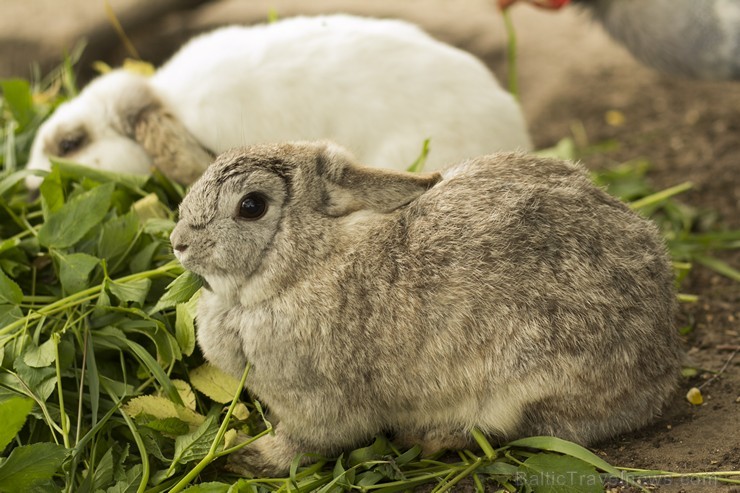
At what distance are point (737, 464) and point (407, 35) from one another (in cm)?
300

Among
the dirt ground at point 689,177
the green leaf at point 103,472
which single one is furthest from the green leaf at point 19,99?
the dirt ground at point 689,177

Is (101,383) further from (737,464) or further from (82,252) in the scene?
(737,464)

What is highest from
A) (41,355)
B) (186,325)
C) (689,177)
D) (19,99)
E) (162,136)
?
(19,99)

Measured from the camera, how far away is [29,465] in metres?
2.91

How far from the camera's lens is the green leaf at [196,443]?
10.4 feet

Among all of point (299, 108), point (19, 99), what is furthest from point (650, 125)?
point (19, 99)

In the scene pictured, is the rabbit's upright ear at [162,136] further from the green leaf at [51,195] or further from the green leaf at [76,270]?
the green leaf at [76,270]

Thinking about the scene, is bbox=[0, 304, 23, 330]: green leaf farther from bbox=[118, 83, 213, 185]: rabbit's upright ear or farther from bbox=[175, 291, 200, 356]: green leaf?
bbox=[118, 83, 213, 185]: rabbit's upright ear

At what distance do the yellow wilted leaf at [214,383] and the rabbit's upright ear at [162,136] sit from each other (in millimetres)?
1171

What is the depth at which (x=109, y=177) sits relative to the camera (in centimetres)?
424

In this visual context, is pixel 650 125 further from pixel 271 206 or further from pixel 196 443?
pixel 196 443

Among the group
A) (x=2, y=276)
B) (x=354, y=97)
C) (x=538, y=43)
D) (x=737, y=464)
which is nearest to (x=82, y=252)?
(x=2, y=276)

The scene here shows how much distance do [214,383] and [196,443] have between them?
30 cm

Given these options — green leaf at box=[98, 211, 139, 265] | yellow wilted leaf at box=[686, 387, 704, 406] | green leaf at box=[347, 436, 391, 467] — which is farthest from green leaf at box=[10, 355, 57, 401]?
yellow wilted leaf at box=[686, 387, 704, 406]
